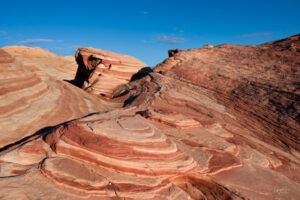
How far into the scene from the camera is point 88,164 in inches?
165

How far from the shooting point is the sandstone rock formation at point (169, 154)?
12.3 ft

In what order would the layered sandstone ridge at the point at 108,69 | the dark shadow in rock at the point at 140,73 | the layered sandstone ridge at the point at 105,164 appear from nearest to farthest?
the layered sandstone ridge at the point at 105,164, the layered sandstone ridge at the point at 108,69, the dark shadow in rock at the point at 140,73

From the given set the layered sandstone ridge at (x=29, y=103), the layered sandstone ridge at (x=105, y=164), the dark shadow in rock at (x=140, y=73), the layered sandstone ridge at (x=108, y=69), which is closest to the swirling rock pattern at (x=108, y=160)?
the layered sandstone ridge at (x=105, y=164)

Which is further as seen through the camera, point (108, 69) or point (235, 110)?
point (108, 69)

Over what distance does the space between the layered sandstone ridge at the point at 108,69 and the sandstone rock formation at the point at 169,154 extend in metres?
6.51

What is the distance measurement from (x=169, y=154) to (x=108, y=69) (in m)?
13.3

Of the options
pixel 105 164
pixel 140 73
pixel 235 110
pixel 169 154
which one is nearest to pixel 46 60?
pixel 140 73

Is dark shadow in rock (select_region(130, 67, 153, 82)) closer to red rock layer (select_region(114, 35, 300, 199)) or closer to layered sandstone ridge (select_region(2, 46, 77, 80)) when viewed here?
red rock layer (select_region(114, 35, 300, 199))

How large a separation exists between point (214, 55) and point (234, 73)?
3691 millimetres

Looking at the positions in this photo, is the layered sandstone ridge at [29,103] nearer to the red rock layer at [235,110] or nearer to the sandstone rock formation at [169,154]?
the sandstone rock formation at [169,154]

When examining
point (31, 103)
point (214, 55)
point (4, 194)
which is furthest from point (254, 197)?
point (214, 55)

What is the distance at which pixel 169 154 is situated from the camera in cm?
456

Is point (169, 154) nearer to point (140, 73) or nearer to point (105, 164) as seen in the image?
point (105, 164)

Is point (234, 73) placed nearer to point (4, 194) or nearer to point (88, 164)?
point (88, 164)
